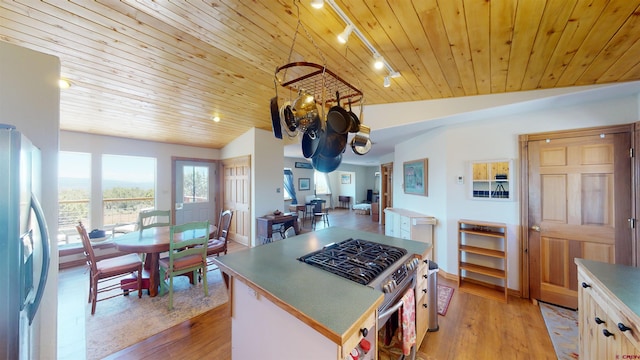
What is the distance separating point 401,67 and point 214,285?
3539 millimetres

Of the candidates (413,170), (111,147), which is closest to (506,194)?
(413,170)

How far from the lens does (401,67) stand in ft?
6.99

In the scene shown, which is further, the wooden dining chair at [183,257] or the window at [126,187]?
the window at [126,187]

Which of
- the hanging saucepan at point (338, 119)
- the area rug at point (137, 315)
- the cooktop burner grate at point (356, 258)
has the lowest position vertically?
the area rug at point (137, 315)

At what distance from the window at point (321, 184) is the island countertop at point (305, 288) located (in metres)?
8.42

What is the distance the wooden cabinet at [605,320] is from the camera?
Answer: 0.99 m

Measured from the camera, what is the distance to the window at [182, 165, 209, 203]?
5.04 m

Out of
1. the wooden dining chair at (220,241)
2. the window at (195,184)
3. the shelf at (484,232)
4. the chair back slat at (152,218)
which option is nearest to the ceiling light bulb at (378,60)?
the shelf at (484,232)

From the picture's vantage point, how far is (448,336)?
81.7 inches

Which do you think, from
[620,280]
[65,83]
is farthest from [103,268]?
[620,280]

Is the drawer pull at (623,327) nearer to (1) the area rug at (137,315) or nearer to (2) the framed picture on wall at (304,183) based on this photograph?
(1) the area rug at (137,315)

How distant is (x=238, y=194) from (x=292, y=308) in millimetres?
4358

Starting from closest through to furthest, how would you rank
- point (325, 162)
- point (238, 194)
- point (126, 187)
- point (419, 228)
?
point (325, 162) < point (419, 228) < point (126, 187) < point (238, 194)

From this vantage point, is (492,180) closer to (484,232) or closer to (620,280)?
(484,232)
